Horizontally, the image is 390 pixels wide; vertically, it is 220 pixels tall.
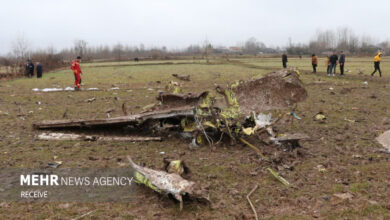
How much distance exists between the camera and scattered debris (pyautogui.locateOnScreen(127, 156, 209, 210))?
3668 mm

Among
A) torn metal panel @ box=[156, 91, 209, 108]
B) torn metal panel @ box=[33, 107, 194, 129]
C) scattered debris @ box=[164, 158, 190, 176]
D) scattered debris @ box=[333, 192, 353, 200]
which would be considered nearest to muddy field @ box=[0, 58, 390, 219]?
scattered debris @ box=[333, 192, 353, 200]

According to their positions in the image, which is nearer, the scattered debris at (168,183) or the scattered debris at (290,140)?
the scattered debris at (168,183)

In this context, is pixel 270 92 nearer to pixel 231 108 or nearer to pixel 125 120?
pixel 231 108

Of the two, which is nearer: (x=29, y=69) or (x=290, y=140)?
(x=290, y=140)

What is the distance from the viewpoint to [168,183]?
3836 millimetres

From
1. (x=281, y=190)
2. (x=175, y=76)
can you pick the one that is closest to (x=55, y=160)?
(x=281, y=190)

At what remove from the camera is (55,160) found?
5301 millimetres

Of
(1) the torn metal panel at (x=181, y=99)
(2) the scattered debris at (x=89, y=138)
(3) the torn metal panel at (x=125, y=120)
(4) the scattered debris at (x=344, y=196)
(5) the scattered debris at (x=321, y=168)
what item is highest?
(1) the torn metal panel at (x=181, y=99)

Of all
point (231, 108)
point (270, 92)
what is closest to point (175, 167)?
point (231, 108)

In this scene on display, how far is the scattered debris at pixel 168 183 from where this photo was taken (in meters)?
3.67

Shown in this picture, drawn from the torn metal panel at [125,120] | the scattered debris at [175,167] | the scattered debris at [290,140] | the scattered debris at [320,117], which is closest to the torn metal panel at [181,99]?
the torn metal panel at [125,120]

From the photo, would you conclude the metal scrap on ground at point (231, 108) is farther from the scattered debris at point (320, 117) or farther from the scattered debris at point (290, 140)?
the scattered debris at point (320, 117)

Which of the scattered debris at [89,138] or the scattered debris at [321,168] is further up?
the scattered debris at [89,138]

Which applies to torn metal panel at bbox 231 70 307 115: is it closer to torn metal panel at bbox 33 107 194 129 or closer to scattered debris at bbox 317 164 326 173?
torn metal panel at bbox 33 107 194 129
